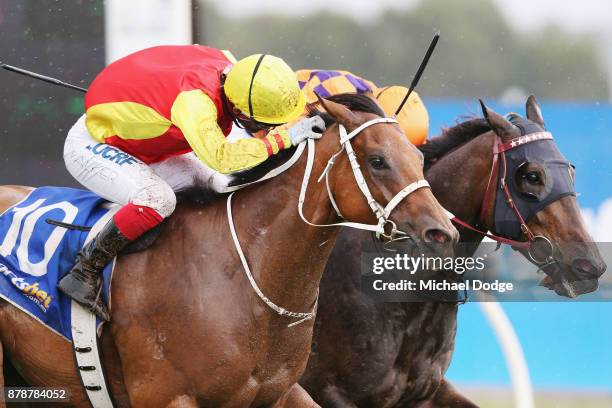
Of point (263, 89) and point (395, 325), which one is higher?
point (263, 89)

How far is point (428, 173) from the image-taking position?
5.21 metres

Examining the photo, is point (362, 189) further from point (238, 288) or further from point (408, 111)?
point (408, 111)

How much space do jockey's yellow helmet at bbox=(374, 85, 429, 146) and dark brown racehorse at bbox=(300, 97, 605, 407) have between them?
30cm

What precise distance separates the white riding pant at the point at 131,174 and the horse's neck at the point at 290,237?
0.30m

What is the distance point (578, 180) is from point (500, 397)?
135 centimetres

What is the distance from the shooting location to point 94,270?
4.21 meters

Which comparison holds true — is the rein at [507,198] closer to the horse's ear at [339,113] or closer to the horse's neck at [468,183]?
the horse's neck at [468,183]

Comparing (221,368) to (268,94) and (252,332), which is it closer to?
(252,332)

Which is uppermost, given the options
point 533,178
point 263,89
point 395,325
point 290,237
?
point 263,89

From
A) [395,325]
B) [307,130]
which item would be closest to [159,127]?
[307,130]

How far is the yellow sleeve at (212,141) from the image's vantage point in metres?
4.00

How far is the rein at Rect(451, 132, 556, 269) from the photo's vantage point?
490 cm

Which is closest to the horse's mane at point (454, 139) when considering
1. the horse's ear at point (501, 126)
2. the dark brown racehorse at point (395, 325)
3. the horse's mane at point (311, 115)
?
the dark brown racehorse at point (395, 325)

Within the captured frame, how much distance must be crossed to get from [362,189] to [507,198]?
1.16 meters
